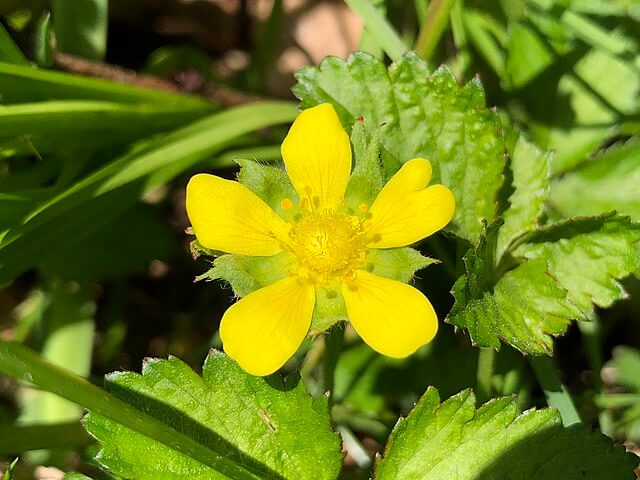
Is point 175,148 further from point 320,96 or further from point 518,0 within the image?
point 518,0

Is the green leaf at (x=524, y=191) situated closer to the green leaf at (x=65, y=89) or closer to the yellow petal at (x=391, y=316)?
the yellow petal at (x=391, y=316)

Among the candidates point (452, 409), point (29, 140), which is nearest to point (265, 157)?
point (29, 140)

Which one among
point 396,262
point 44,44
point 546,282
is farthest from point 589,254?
point 44,44

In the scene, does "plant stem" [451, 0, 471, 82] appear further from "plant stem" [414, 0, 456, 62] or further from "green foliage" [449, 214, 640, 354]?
"green foliage" [449, 214, 640, 354]

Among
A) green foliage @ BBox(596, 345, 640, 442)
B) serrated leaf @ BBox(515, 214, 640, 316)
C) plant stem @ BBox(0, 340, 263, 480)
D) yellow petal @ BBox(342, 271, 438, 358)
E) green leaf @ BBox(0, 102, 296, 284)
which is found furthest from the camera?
green foliage @ BBox(596, 345, 640, 442)

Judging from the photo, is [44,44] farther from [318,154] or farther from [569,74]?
[569,74]

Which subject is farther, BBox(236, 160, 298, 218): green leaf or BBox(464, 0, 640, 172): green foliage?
BBox(464, 0, 640, 172): green foliage

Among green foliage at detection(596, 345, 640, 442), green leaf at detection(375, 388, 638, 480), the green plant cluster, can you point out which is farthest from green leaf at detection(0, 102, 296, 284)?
green foliage at detection(596, 345, 640, 442)
